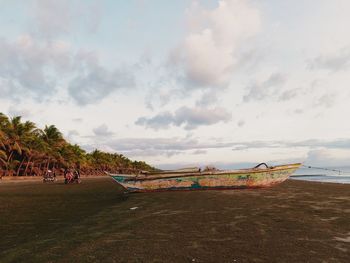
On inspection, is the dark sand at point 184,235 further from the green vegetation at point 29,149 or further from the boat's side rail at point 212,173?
the green vegetation at point 29,149

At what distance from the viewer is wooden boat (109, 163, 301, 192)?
17578mm

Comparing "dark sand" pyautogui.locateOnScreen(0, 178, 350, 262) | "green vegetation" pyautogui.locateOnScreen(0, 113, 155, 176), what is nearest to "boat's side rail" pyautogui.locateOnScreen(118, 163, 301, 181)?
"dark sand" pyautogui.locateOnScreen(0, 178, 350, 262)

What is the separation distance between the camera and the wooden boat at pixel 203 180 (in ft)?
57.7

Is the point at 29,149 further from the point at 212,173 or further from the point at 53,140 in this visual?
the point at 212,173

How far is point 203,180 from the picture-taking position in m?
17.7

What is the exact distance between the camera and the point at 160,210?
10.8 m

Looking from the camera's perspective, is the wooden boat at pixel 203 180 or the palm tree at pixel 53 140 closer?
the wooden boat at pixel 203 180

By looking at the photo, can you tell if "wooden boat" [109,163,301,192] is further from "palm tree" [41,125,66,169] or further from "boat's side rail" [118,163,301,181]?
"palm tree" [41,125,66,169]

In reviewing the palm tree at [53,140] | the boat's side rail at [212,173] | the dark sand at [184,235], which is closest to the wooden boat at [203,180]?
the boat's side rail at [212,173]

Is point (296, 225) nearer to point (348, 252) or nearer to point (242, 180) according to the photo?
point (348, 252)

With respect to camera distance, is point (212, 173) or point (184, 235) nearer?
point (184, 235)

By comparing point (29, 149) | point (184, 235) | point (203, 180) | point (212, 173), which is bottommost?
point (184, 235)

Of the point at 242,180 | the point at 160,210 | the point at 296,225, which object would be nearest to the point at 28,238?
the point at 160,210

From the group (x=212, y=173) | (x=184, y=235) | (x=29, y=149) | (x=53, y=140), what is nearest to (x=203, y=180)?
(x=212, y=173)
